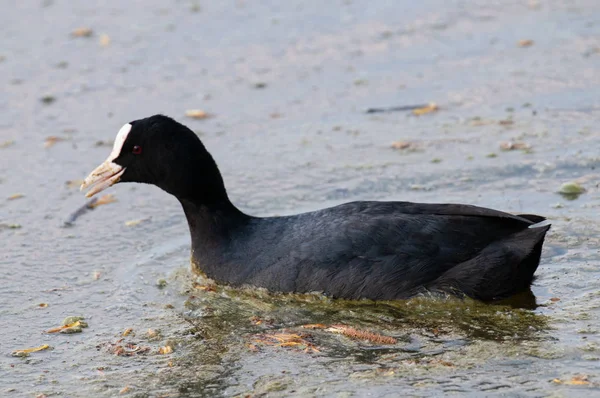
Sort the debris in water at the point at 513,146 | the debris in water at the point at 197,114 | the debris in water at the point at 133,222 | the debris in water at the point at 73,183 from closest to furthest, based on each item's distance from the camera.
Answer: the debris in water at the point at 133,222
the debris in water at the point at 513,146
the debris in water at the point at 73,183
the debris in water at the point at 197,114

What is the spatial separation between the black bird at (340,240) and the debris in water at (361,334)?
38 centimetres

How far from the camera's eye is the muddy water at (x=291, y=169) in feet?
14.8

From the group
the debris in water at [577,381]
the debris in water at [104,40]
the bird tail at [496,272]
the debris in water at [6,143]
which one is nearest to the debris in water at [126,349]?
the bird tail at [496,272]

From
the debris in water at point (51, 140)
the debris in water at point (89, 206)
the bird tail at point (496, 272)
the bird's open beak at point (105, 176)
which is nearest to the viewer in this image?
the bird tail at point (496, 272)

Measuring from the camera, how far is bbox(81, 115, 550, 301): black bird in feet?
17.0

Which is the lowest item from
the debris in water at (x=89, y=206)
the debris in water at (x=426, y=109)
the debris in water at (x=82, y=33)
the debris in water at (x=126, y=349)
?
the debris in water at (x=126, y=349)

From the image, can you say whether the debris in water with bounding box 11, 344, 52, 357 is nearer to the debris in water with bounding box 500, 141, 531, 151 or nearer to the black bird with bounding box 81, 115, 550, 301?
the black bird with bounding box 81, 115, 550, 301

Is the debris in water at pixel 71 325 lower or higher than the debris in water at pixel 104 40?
lower

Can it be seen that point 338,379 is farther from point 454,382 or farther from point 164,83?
point 164,83

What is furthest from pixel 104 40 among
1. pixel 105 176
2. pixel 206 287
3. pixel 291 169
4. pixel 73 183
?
pixel 206 287

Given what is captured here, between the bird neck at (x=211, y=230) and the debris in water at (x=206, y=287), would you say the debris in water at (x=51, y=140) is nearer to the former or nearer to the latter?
the bird neck at (x=211, y=230)

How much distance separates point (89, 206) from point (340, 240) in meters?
2.37

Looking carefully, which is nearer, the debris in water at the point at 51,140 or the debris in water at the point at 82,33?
the debris in water at the point at 51,140

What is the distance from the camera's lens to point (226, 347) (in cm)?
482
